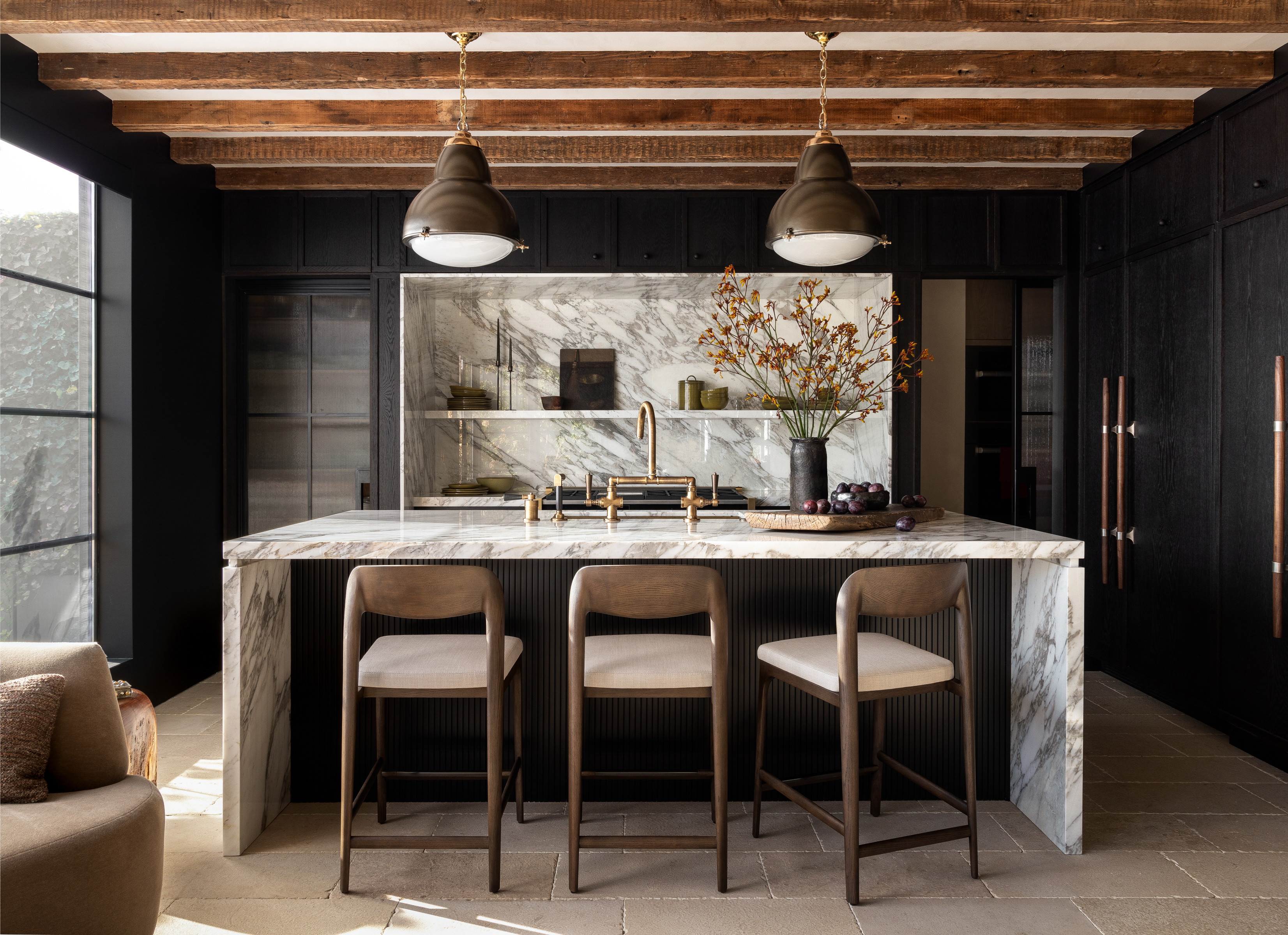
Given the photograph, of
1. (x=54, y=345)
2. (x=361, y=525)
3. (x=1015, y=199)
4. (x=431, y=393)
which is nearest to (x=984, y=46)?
(x=1015, y=199)

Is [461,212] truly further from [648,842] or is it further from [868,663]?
[648,842]

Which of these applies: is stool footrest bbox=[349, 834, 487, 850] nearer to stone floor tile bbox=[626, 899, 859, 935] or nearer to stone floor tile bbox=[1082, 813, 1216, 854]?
stone floor tile bbox=[626, 899, 859, 935]

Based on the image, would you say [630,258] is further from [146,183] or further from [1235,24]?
[1235,24]

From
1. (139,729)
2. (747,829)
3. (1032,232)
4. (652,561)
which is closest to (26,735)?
(139,729)

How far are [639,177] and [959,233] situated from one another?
1.81 metres

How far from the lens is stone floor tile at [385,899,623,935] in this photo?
2.11m

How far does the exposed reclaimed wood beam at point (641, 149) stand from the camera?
4180 mm

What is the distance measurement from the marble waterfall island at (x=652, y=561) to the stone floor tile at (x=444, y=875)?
390 mm

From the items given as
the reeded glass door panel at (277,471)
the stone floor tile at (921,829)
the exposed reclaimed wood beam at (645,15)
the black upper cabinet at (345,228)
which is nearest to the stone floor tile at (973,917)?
the stone floor tile at (921,829)

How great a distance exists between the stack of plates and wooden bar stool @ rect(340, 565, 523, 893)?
275 centimetres

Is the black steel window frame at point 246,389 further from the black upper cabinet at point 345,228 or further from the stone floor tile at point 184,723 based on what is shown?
the stone floor tile at point 184,723

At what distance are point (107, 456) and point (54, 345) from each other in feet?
1.77

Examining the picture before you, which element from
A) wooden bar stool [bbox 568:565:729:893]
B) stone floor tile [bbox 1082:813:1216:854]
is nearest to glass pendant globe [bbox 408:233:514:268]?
wooden bar stool [bbox 568:565:729:893]

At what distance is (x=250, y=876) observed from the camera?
237 cm
